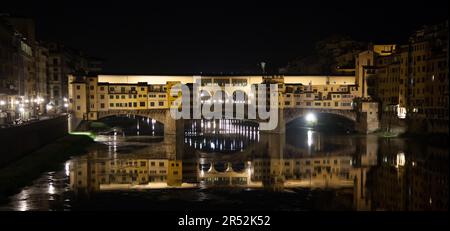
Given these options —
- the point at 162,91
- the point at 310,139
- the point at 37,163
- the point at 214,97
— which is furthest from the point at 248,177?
the point at 214,97

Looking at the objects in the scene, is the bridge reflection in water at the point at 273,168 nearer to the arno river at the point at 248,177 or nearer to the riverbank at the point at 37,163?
the arno river at the point at 248,177

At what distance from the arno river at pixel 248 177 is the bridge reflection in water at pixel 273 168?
5cm

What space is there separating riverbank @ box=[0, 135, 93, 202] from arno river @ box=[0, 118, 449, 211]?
0.47 metres

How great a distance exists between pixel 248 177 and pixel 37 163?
35.0 feet

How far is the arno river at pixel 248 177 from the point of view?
20188mm

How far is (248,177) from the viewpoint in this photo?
87.4 feet

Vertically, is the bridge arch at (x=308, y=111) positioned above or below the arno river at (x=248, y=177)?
above

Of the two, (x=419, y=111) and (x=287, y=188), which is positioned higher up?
(x=419, y=111)

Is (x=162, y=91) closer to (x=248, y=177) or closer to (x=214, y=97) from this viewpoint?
(x=214, y=97)

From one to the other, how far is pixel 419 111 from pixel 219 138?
17.4 meters

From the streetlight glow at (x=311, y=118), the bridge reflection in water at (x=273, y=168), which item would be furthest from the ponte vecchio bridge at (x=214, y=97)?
the bridge reflection in water at (x=273, y=168)
